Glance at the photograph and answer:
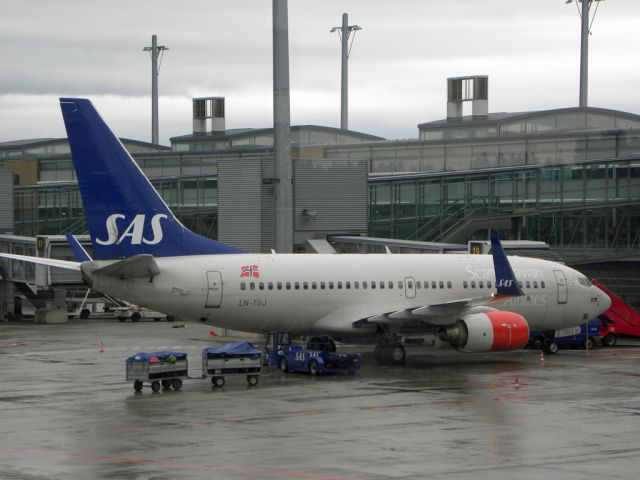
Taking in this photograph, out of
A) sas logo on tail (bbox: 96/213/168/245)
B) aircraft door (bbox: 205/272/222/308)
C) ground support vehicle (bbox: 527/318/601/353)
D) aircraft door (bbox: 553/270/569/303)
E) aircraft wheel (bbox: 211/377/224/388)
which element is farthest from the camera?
ground support vehicle (bbox: 527/318/601/353)

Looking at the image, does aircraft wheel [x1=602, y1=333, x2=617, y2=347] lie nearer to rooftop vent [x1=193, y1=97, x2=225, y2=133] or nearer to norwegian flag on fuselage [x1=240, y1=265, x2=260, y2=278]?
norwegian flag on fuselage [x1=240, y1=265, x2=260, y2=278]

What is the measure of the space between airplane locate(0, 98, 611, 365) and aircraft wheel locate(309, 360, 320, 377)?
3436mm

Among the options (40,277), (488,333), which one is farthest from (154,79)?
(488,333)

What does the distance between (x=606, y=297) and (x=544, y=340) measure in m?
3.30

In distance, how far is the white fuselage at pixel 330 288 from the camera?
3800cm

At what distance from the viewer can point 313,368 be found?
37125mm

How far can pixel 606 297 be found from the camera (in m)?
47.0

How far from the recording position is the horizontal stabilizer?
119ft

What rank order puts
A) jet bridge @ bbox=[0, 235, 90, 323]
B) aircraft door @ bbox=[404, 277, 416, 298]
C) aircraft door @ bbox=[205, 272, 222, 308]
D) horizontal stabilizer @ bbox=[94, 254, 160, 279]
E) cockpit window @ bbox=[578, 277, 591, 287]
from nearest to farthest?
horizontal stabilizer @ bbox=[94, 254, 160, 279] → aircraft door @ bbox=[205, 272, 222, 308] → aircraft door @ bbox=[404, 277, 416, 298] → cockpit window @ bbox=[578, 277, 591, 287] → jet bridge @ bbox=[0, 235, 90, 323]

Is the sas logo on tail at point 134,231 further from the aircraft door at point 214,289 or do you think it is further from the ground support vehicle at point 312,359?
the ground support vehicle at point 312,359

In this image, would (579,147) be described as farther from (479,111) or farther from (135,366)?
(135,366)

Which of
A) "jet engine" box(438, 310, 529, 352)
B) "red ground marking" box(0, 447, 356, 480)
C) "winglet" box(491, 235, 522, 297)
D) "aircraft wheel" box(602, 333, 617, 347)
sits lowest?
"aircraft wheel" box(602, 333, 617, 347)

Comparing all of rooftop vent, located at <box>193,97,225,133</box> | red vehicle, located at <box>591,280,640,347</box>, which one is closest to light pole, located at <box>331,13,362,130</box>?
rooftop vent, located at <box>193,97,225,133</box>

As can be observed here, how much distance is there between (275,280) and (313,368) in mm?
4152
